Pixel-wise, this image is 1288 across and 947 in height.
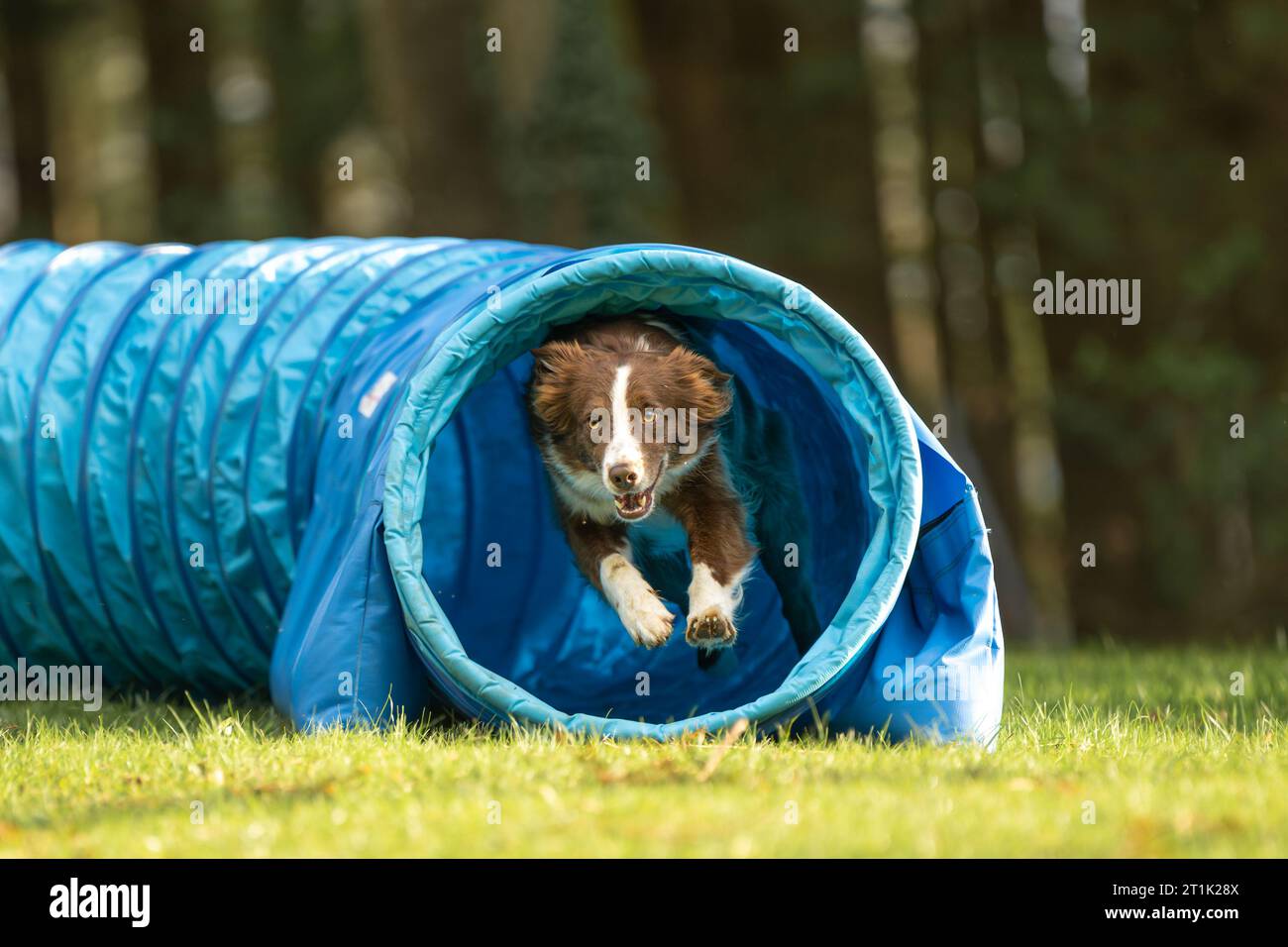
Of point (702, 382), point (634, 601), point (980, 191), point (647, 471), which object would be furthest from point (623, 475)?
point (980, 191)

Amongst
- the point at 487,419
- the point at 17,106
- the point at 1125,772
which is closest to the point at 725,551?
the point at 487,419

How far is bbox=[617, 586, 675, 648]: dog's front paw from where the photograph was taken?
5234 millimetres

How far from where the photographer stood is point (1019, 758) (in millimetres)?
4230

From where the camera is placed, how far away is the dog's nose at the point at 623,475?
5.21 meters

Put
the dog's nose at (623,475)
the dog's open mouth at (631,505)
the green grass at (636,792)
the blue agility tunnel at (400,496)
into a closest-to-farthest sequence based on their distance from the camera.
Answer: the green grass at (636,792) → the blue agility tunnel at (400,496) → the dog's nose at (623,475) → the dog's open mouth at (631,505)

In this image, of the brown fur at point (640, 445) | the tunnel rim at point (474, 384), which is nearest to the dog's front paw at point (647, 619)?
the brown fur at point (640, 445)

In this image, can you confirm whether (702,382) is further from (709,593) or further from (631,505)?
(709,593)

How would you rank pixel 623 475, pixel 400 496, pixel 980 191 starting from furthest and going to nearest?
pixel 980 191 < pixel 623 475 < pixel 400 496

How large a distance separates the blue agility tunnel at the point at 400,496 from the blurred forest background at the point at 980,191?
5215 mm

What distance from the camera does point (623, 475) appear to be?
17.1ft

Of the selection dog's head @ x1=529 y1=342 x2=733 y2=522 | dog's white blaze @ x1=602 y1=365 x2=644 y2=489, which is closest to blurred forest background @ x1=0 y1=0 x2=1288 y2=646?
dog's head @ x1=529 y1=342 x2=733 y2=522

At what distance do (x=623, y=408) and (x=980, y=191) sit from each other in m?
7.93

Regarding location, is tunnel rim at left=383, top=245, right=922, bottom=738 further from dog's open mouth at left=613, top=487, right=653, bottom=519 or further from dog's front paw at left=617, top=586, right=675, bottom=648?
dog's open mouth at left=613, top=487, right=653, bottom=519

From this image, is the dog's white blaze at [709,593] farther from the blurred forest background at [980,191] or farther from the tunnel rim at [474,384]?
the blurred forest background at [980,191]
